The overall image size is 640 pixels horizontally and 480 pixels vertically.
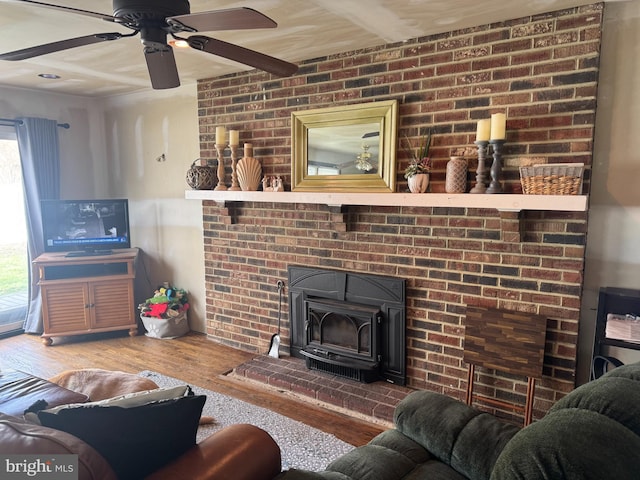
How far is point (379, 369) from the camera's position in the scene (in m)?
3.09

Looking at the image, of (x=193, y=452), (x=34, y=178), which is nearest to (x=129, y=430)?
(x=193, y=452)

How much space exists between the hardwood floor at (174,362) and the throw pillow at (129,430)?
1.50 metres

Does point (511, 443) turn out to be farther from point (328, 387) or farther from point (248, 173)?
point (248, 173)

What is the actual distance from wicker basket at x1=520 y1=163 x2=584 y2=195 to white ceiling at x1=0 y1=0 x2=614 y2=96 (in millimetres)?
824

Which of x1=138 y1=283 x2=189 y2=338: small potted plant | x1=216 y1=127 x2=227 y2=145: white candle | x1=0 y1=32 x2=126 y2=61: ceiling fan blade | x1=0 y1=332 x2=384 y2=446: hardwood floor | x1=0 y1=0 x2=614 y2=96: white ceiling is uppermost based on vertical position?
x1=0 y1=0 x2=614 y2=96: white ceiling

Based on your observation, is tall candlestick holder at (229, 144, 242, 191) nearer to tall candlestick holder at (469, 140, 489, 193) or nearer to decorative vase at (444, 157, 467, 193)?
decorative vase at (444, 157, 467, 193)

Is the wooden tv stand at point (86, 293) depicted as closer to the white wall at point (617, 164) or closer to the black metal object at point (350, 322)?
the black metal object at point (350, 322)

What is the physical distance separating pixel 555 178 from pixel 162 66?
2.00 m

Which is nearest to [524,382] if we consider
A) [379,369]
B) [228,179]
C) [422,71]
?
[379,369]

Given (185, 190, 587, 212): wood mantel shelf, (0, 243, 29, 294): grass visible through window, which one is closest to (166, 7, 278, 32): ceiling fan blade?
(185, 190, 587, 212): wood mantel shelf

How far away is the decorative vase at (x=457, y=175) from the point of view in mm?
2578

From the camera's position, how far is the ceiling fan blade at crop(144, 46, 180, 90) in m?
1.84

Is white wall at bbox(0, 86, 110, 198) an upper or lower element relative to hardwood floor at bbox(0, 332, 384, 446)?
upper

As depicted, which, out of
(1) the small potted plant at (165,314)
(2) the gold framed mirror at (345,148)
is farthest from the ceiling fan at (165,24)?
(1) the small potted plant at (165,314)
